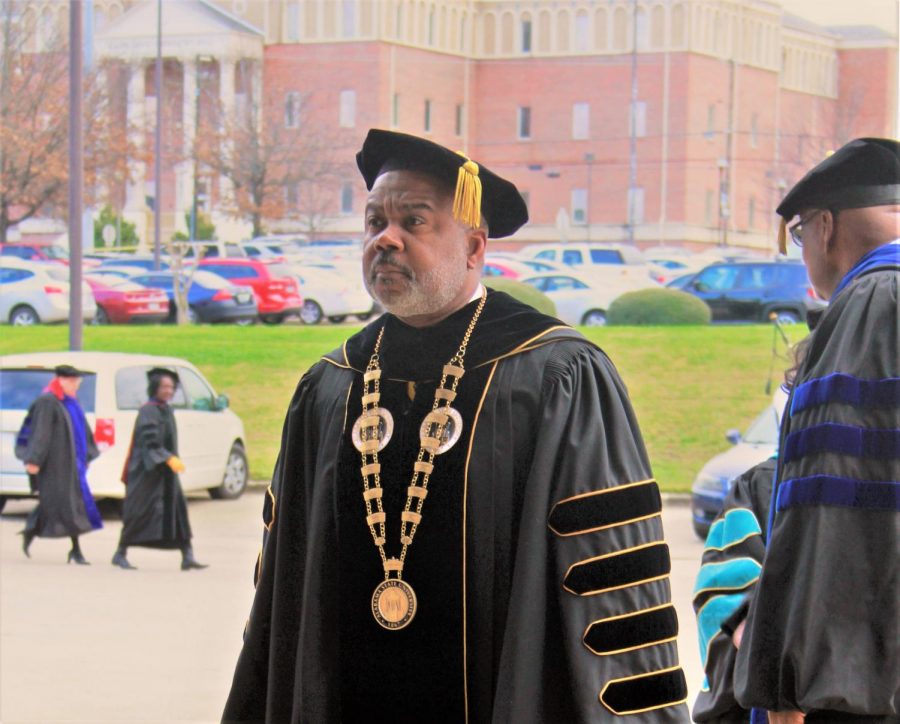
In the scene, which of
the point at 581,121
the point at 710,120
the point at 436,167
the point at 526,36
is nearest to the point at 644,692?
the point at 436,167

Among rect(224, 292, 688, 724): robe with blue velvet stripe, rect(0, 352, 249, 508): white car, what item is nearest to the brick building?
rect(0, 352, 249, 508): white car

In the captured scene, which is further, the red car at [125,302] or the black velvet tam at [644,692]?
the red car at [125,302]

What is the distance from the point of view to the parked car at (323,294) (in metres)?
19.5

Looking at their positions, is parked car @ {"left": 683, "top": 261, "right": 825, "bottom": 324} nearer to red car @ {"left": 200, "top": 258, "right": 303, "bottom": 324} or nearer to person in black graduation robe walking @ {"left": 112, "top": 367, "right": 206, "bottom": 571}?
red car @ {"left": 200, "top": 258, "right": 303, "bottom": 324}

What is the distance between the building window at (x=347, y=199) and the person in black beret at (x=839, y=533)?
16060mm

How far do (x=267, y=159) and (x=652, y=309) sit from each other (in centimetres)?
612

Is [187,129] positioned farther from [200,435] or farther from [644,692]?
[644,692]

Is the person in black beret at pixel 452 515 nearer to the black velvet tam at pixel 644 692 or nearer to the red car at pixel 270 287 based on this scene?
the black velvet tam at pixel 644 692

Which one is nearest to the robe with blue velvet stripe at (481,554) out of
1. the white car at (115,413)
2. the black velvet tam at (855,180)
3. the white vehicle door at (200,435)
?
the black velvet tam at (855,180)

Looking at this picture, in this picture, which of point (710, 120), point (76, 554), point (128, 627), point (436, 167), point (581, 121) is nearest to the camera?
point (436, 167)

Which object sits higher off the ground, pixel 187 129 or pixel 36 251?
pixel 187 129

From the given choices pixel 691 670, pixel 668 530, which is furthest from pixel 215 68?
pixel 691 670

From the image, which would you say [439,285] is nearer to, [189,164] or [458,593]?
[458,593]

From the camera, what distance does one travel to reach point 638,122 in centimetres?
2109
